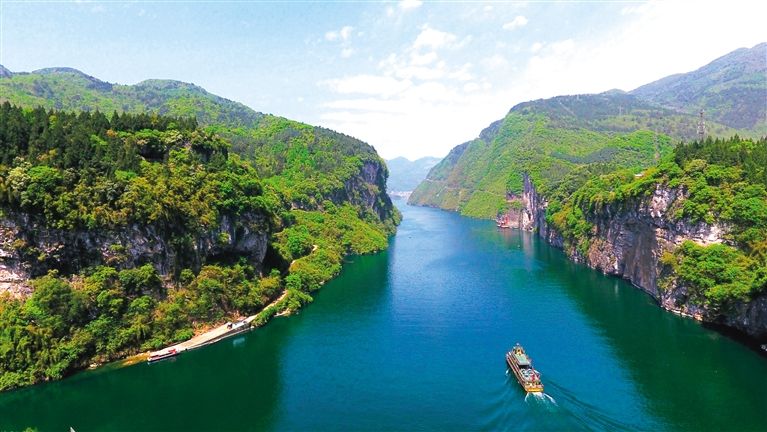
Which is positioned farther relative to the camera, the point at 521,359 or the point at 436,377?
the point at 436,377

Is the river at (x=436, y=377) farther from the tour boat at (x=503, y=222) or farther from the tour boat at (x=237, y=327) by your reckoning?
the tour boat at (x=503, y=222)

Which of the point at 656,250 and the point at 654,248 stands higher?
the point at 654,248

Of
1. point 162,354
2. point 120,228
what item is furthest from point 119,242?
point 162,354

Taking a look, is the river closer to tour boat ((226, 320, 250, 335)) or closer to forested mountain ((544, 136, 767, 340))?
tour boat ((226, 320, 250, 335))

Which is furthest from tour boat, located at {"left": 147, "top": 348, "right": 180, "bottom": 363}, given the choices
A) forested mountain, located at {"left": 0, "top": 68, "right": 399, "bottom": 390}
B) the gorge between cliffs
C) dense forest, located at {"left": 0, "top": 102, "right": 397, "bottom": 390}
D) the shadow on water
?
the gorge between cliffs

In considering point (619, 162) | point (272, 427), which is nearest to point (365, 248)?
point (272, 427)

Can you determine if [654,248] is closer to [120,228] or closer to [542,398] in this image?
[542,398]
